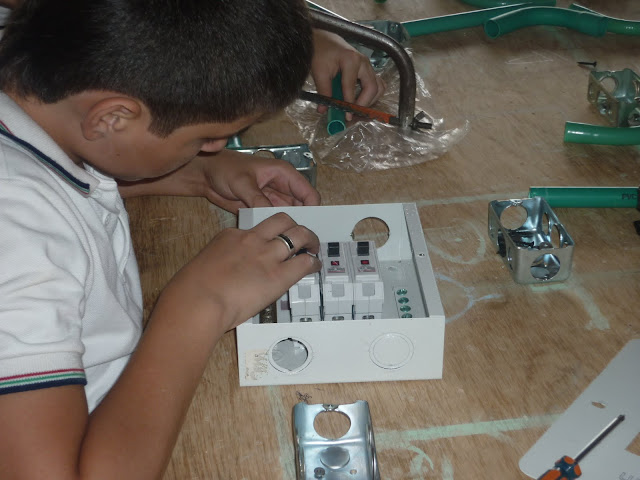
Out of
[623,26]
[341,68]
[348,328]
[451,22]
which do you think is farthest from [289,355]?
[623,26]

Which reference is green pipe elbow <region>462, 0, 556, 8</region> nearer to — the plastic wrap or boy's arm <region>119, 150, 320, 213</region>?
the plastic wrap

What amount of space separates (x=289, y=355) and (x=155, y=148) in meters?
0.26

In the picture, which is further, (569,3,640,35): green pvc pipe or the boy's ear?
(569,3,640,35): green pvc pipe

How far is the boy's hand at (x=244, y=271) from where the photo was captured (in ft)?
2.43

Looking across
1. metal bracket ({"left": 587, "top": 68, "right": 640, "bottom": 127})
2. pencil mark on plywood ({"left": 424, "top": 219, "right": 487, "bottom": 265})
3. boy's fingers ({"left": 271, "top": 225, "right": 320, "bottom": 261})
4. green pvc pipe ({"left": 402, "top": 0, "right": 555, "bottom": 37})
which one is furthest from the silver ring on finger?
green pvc pipe ({"left": 402, "top": 0, "right": 555, "bottom": 37})

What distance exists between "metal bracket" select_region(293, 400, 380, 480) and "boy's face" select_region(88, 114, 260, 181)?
0.27 metres

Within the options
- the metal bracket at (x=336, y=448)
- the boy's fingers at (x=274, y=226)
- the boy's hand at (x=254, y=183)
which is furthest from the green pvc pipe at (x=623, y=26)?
the metal bracket at (x=336, y=448)

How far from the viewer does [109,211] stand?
0.79 meters

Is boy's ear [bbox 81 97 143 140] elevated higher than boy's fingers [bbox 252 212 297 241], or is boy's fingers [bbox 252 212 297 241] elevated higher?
boy's ear [bbox 81 97 143 140]

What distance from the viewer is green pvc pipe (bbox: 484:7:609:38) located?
1.45 meters

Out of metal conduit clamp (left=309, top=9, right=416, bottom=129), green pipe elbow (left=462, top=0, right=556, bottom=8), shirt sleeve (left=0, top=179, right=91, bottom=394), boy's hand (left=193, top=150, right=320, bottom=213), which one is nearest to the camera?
shirt sleeve (left=0, top=179, right=91, bottom=394)

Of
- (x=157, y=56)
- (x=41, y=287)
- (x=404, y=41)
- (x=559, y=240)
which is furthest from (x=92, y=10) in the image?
(x=404, y=41)

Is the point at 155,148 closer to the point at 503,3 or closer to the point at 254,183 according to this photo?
the point at 254,183

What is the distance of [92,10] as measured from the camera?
0.58m
